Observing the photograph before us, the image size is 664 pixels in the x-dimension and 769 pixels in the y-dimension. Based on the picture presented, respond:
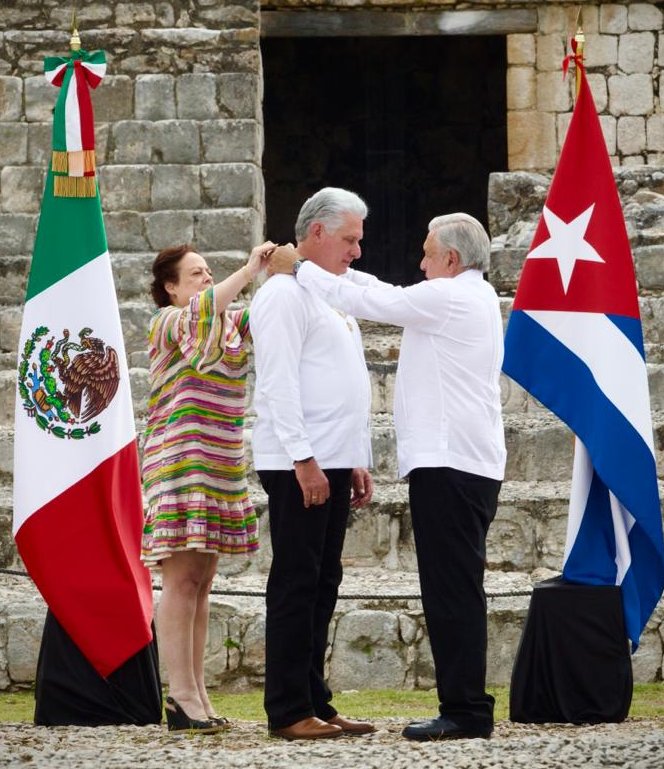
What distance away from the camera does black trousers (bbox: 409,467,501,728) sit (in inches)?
172

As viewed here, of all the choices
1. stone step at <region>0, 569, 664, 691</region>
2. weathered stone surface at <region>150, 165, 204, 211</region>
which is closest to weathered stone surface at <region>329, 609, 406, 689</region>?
stone step at <region>0, 569, 664, 691</region>

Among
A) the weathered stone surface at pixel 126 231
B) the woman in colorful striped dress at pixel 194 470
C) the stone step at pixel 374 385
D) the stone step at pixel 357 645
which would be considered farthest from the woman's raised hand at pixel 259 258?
the weathered stone surface at pixel 126 231

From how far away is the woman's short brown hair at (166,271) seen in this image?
4875 millimetres

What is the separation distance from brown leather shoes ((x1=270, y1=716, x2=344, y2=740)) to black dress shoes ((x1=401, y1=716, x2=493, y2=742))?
0.75 feet

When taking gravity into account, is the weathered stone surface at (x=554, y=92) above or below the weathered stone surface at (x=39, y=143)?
above

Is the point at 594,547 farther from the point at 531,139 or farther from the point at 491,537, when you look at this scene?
the point at 531,139

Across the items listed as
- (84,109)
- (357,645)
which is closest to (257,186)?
(357,645)

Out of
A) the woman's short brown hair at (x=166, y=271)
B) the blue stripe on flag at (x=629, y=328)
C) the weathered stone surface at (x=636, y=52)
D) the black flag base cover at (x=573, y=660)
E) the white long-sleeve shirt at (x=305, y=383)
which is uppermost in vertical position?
the weathered stone surface at (x=636, y=52)

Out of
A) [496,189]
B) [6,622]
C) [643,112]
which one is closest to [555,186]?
[6,622]

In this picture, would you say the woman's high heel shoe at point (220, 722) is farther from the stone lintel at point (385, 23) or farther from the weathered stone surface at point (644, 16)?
the weathered stone surface at point (644, 16)

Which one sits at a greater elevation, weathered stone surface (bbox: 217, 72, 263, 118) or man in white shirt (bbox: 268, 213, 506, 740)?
weathered stone surface (bbox: 217, 72, 263, 118)

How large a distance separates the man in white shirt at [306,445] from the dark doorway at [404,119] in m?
9.64

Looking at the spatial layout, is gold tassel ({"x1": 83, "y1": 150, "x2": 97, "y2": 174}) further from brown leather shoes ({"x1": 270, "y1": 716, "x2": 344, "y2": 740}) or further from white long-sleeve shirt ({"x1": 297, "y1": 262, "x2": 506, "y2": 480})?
brown leather shoes ({"x1": 270, "y1": 716, "x2": 344, "y2": 740})

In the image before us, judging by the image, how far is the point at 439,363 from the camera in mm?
4445
